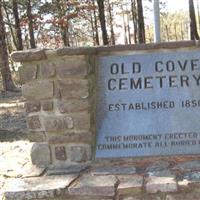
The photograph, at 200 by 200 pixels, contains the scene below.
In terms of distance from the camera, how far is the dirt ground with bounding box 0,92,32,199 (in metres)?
4.18

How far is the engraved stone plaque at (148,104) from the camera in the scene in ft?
13.2

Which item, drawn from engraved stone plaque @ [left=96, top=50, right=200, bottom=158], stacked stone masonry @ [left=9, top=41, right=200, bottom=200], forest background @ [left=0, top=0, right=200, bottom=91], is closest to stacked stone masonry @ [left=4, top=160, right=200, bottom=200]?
stacked stone masonry @ [left=9, top=41, right=200, bottom=200]

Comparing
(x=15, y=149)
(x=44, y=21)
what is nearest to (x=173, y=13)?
(x=44, y=21)

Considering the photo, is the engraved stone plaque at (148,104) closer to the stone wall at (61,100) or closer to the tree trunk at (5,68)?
the stone wall at (61,100)

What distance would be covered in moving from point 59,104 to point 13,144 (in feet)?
5.99

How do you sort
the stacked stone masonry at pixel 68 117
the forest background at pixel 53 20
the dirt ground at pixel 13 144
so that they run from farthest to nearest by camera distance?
the forest background at pixel 53 20 → the dirt ground at pixel 13 144 → the stacked stone masonry at pixel 68 117

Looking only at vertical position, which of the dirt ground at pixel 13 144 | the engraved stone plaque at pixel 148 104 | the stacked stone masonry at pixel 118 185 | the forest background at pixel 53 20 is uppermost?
the forest background at pixel 53 20

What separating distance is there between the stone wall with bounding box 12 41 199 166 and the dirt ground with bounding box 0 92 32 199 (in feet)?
0.90

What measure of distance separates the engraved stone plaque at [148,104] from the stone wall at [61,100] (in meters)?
0.09

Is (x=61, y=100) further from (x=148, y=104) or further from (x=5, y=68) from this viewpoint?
(x=5, y=68)

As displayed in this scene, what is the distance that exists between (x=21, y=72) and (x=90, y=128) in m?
0.75

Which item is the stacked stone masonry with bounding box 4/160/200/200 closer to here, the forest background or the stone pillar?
the stone pillar

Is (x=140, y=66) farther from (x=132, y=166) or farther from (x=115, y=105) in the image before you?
(x=132, y=166)

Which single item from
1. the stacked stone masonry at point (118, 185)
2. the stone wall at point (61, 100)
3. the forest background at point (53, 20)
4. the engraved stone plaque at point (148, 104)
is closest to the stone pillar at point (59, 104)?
the stone wall at point (61, 100)
